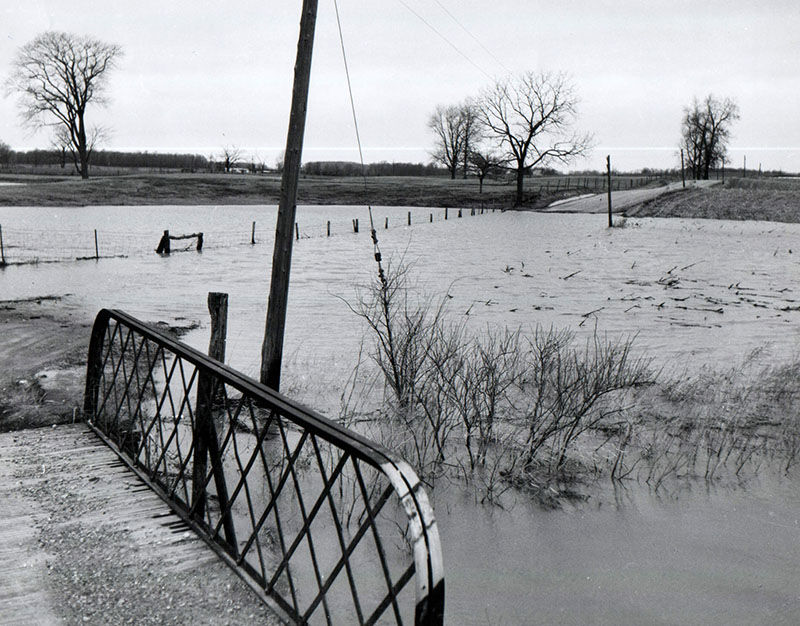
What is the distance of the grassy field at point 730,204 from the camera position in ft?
189

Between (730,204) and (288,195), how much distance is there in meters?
61.8

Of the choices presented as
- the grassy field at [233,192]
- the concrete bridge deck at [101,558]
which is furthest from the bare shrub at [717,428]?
the grassy field at [233,192]

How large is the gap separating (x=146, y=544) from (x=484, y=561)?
10.1 feet

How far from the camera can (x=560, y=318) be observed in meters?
18.6

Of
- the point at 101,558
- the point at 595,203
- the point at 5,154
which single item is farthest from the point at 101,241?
the point at 5,154

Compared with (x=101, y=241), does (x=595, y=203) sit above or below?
above

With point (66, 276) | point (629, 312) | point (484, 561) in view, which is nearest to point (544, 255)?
point (629, 312)

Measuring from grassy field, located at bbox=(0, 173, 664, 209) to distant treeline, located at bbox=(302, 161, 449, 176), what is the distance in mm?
25618

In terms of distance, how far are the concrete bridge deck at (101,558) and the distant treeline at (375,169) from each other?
113078mm

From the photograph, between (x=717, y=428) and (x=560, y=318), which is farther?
(x=560, y=318)

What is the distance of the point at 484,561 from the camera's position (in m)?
6.75

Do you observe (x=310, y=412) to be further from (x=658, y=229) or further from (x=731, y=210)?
(x=731, y=210)

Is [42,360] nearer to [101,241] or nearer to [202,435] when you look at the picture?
[202,435]

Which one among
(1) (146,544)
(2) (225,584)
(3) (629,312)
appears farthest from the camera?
(3) (629,312)
